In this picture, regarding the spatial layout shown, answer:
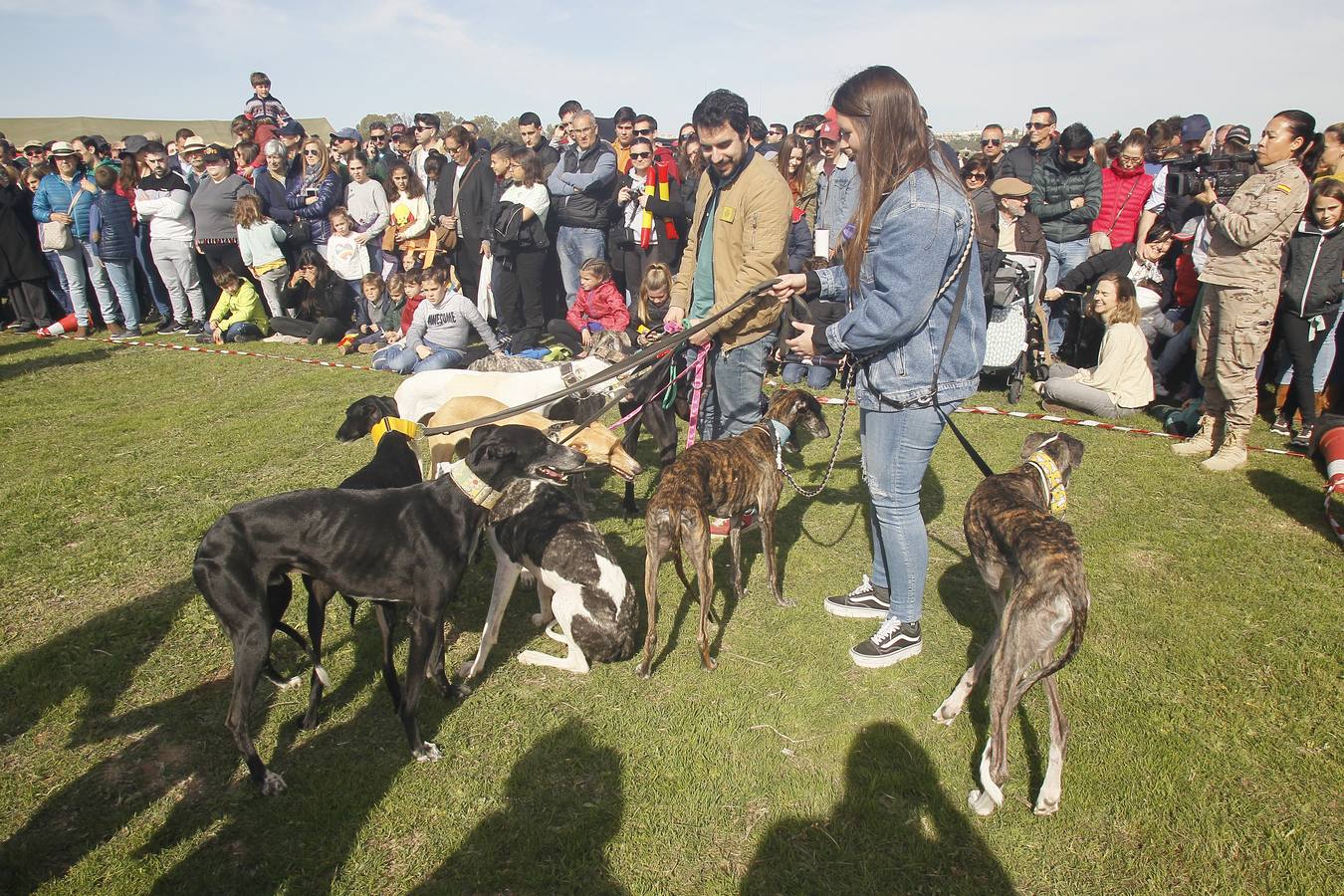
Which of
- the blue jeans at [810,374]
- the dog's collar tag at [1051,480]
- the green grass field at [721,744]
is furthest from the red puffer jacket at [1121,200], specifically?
the dog's collar tag at [1051,480]

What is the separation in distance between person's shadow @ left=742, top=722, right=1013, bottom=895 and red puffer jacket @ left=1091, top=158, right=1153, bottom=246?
8149mm

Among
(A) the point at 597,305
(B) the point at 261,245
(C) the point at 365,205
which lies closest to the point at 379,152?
(C) the point at 365,205

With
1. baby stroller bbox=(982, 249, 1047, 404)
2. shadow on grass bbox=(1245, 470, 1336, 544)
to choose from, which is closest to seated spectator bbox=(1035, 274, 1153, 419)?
baby stroller bbox=(982, 249, 1047, 404)

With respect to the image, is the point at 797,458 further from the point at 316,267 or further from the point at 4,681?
the point at 316,267

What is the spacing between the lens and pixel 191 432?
304 inches

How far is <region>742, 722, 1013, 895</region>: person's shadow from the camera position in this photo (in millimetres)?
2791

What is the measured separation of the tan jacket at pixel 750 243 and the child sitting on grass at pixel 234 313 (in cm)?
1023

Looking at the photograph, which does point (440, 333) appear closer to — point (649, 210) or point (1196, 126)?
point (649, 210)

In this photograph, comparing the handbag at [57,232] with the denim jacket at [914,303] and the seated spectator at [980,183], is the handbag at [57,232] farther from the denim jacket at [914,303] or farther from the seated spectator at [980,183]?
the denim jacket at [914,303]

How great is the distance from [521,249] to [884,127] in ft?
26.6

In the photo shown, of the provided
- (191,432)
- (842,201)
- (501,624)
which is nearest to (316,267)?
(191,432)

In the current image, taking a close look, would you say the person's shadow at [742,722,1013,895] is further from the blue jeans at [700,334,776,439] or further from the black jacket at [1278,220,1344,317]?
the black jacket at [1278,220,1344,317]

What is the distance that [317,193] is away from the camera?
12.0 m

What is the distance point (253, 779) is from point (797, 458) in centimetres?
487
